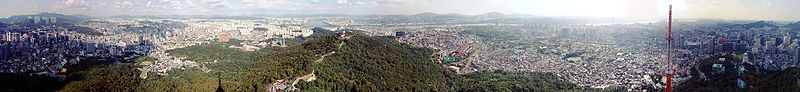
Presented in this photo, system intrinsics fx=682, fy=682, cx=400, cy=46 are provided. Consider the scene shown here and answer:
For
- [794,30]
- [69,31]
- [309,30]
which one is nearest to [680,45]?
[794,30]

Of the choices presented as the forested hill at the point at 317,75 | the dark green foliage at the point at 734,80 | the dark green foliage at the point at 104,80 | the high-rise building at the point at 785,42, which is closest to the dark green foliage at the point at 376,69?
the forested hill at the point at 317,75

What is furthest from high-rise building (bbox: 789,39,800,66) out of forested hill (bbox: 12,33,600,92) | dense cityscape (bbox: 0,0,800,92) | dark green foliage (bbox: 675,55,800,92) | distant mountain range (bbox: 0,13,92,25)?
distant mountain range (bbox: 0,13,92,25)

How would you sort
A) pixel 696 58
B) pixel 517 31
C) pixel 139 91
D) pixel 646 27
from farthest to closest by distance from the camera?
pixel 517 31 < pixel 646 27 < pixel 696 58 < pixel 139 91

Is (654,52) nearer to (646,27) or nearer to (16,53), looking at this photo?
(646,27)

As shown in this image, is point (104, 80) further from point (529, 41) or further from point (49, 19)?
point (529, 41)

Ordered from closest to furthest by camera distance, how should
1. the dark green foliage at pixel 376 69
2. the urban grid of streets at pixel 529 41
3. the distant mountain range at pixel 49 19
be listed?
the dark green foliage at pixel 376 69, the urban grid of streets at pixel 529 41, the distant mountain range at pixel 49 19

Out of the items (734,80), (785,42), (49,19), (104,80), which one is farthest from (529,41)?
(49,19)

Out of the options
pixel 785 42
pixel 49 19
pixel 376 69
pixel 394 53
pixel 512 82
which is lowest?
pixel 512 82

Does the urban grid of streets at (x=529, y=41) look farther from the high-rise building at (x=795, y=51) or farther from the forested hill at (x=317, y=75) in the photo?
the forested hill at (x=317, y=75)

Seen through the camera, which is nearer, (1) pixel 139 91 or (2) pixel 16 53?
(1) pixel 139 91

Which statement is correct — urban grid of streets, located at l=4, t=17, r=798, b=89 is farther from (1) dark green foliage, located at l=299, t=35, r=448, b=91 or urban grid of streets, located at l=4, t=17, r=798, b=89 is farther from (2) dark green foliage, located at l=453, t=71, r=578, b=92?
(1) dark green foliage, located at l=299, t=35, r=448, b=91

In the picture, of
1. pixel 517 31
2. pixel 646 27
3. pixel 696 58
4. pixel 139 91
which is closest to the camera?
pixel 139 91
